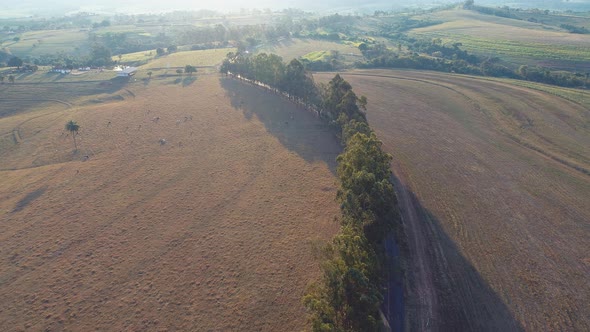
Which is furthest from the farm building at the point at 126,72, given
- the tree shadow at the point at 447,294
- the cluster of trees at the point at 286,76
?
the tree shadow at the point at 447,294

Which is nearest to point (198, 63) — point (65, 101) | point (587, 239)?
point (65, 101)

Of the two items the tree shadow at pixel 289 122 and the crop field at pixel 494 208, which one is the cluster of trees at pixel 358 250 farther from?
the tree shadow at pixel 289 122

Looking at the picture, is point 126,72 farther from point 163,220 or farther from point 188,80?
point 163,220

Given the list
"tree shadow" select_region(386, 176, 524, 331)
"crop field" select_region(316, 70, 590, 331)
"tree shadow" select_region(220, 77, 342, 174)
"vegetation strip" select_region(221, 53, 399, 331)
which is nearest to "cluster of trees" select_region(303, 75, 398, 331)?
"vegetation strip" select_region(221, 53, 399, 331)

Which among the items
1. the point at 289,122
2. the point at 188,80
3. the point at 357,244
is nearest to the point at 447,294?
the point at 357,244

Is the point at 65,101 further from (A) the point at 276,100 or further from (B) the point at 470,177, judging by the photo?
(B) the point at 470,177
